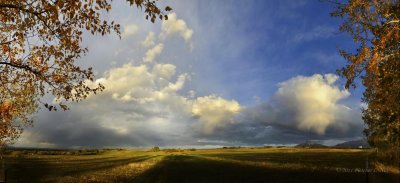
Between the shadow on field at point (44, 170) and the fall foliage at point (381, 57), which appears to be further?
the shadow on field at point (44, 170)

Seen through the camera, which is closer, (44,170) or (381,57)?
(381,57)

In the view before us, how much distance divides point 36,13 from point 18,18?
164 cm

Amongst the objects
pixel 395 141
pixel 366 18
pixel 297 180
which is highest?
pixel 366 18

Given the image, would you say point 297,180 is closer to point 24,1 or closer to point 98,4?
point 98,4

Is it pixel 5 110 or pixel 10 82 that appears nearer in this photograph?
pixel 10 82

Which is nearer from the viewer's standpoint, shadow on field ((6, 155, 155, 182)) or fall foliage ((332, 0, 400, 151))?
fall foliage ((332, 0, 400, 151))

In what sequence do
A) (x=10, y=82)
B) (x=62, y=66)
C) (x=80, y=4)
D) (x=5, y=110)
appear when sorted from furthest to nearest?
(x=5, y=110)
(x=10, y=82)
(x=62, y=66)
(x=80, y=4)

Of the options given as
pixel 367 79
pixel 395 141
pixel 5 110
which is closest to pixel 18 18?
pixel 5 110

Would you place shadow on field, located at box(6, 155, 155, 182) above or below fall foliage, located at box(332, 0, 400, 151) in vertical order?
below

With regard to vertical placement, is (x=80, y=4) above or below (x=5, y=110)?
above

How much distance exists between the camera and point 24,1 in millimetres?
22812

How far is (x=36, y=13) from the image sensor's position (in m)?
23.0

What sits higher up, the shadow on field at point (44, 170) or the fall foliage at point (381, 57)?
the fall foliage at point (381, 57)

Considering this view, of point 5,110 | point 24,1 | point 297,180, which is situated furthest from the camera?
point 297,180
